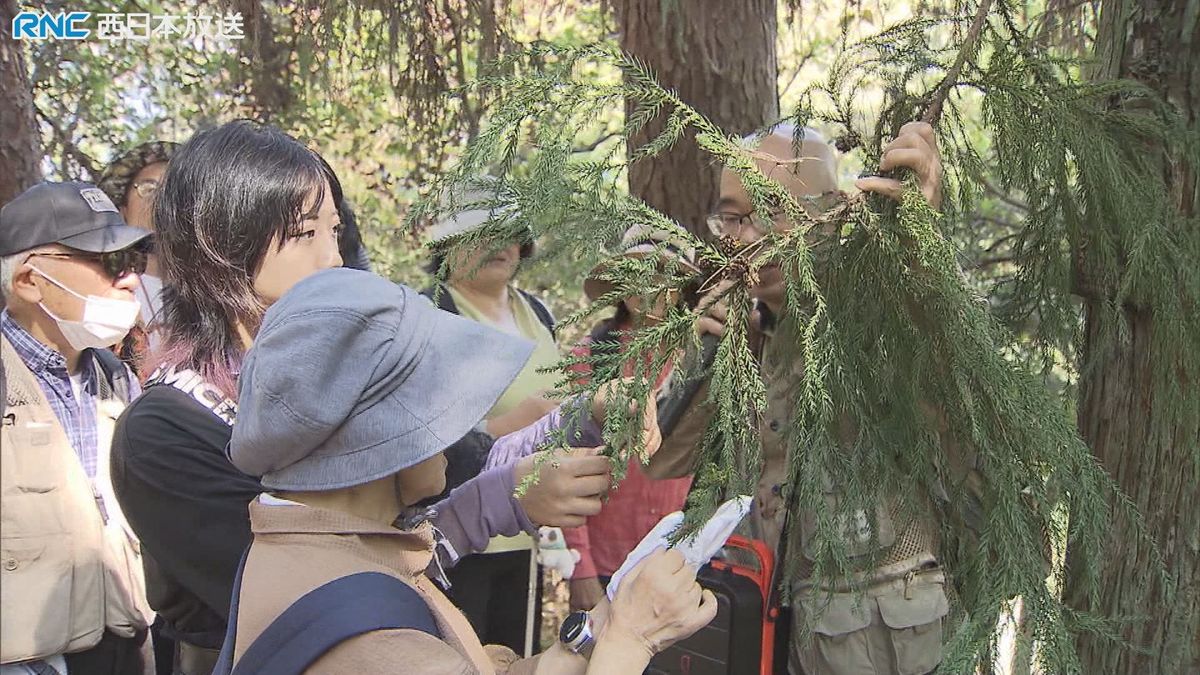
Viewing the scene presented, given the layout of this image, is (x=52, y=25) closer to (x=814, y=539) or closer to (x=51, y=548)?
(x=51, y=548)

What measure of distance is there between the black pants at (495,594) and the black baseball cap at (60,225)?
141cm

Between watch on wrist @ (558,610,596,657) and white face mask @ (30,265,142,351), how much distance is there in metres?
1.74

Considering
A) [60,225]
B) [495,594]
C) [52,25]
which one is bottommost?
[495,594]

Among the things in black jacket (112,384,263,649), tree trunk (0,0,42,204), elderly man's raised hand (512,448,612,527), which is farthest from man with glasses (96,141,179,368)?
elderly man's raised hand (512,448,612,527)

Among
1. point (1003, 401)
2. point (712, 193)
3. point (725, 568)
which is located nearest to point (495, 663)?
point (725, 568)

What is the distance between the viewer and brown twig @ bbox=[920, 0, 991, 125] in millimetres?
1616

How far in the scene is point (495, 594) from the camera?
11.5 ft

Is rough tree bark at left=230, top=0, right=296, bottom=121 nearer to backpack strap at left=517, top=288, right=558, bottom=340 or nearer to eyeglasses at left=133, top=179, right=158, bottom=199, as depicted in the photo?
eyeglasses at left=133, top=179, right=158, bottom=199

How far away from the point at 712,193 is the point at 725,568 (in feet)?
7.63

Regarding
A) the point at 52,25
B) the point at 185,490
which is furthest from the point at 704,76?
the point at 52,25

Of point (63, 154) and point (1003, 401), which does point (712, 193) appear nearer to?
point (1003, 401)

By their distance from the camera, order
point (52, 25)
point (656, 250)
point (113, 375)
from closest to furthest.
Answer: point (656, 250)
point (113, 375)
point (52, 25)

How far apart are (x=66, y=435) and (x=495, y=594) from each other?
4.89 ft

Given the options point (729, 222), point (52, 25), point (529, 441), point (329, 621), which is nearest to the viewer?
point (329, 621)
